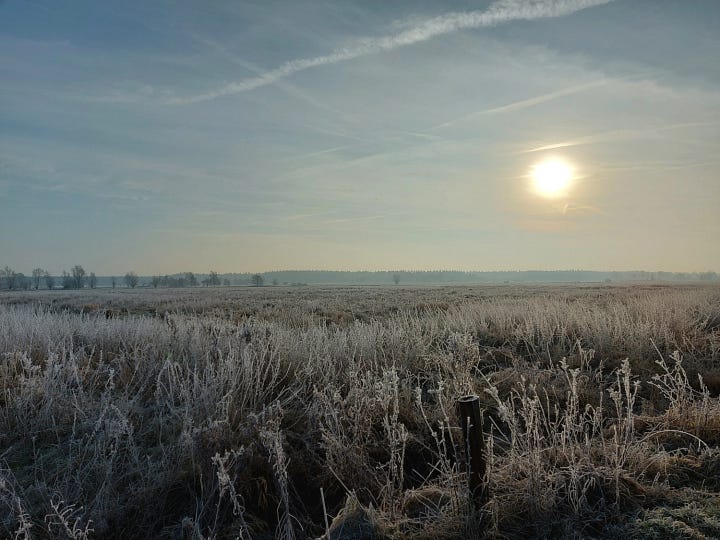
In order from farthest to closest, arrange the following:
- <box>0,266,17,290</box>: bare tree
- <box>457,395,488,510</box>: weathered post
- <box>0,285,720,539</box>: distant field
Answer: <box>0,266,17,290</box>: bare tree < <box>0,285,720,539</box>: distant field < <box>457,395,488,510</box>: weathered post

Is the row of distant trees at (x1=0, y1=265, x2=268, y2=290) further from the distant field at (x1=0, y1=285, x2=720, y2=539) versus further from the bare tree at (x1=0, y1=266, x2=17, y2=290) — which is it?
the distant field at (x1=0, y1=285, x2=720, y2=539)

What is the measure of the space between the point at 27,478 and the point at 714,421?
7.11 m

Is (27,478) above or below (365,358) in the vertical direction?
below

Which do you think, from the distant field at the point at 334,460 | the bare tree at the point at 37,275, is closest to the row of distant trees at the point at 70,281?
the bare tree at the point at 37,275

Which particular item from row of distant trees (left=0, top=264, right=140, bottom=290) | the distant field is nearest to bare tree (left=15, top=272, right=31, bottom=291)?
row of distant trees (left=0, top=264, right=140, bottom=290)

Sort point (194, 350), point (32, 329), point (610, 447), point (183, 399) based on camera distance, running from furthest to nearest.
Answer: point (32, 329)
point (194, 350)
point (183, 399)
point (610, 447)

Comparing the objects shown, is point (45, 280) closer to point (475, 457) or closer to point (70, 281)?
point (70, 281)

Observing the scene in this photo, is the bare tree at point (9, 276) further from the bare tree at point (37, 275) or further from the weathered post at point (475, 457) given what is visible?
the weathered post at point (475, 457)

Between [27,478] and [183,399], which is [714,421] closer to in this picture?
[183,399]

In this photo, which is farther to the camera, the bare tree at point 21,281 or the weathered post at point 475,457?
the bare tree at point 21,281

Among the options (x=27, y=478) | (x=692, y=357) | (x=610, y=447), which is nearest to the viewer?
(x=610, y=447)

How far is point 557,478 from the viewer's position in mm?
3801

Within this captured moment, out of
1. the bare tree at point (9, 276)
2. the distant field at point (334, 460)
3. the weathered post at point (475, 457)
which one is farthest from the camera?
the bare tree at point (9, 276)

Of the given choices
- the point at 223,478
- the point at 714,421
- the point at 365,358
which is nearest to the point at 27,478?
the point at 223,478
